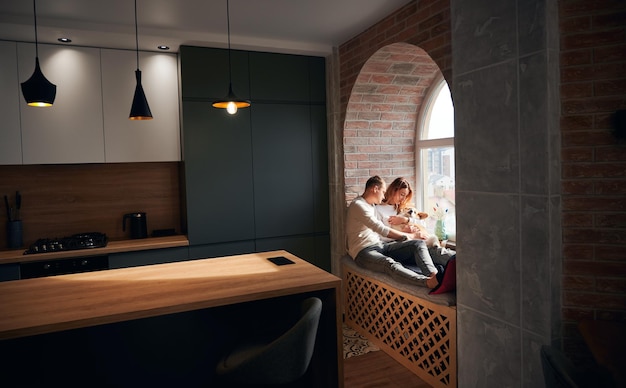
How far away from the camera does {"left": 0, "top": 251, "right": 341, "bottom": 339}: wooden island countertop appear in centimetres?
183

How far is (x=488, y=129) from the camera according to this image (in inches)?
94.0

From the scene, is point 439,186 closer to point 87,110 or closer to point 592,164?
point 592,164

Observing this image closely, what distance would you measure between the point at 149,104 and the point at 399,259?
8.29 ft

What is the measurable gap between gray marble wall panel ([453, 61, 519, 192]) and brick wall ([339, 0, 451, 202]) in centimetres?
98

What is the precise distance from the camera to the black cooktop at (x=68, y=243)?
345 centimetres

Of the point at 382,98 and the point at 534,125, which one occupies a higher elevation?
the point at 382,98

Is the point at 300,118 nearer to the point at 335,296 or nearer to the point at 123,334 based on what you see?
the point at 335,296

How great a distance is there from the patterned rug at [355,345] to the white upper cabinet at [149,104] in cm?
218

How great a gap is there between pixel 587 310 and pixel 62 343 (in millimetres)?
2445

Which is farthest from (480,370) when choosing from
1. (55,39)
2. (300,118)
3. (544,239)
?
(55,39)

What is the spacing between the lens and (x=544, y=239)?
2094mm

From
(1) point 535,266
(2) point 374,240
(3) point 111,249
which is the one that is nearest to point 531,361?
(1) point 535,266

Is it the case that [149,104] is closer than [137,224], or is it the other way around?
[149,104]

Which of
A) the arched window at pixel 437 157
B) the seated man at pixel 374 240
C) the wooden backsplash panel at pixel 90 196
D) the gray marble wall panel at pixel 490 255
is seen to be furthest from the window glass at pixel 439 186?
the wooden backsplash panel at pixel 90 196
